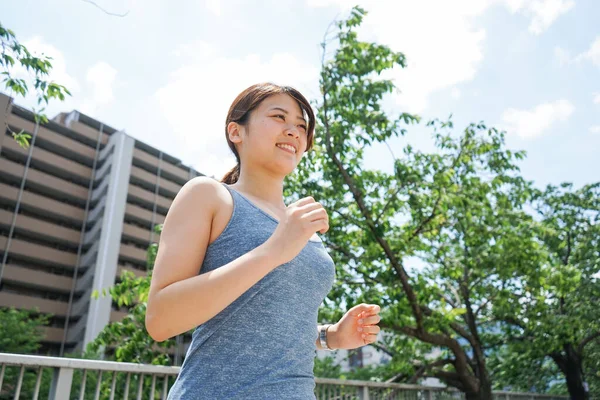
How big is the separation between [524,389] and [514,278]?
5497mm

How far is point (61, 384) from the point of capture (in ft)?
10.9

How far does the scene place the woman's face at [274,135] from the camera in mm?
1265

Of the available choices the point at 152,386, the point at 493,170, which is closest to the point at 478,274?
the point at 493,170

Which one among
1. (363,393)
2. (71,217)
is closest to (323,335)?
(363,393)

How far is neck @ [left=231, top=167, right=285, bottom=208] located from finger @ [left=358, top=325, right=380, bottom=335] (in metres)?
0.43

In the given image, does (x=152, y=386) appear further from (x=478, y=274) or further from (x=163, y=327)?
(x=478, y=274)

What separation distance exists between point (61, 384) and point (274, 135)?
299cm

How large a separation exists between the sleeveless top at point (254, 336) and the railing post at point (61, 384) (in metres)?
2.81

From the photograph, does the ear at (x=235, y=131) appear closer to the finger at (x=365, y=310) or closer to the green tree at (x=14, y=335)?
the finger at (x=365, y=310)

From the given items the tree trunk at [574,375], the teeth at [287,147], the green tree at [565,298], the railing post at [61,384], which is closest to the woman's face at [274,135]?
the teeth at [287,147]

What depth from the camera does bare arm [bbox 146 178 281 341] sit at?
899mm

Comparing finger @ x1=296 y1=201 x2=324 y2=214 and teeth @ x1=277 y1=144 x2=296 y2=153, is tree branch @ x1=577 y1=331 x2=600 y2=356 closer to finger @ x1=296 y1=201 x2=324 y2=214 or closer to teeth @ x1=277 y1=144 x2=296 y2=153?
teeth @ x1=277 y1=144 x2=296 y2=153

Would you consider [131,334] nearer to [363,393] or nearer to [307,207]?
[363,393]

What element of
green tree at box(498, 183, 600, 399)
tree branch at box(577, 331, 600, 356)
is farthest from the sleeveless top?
tree branch at box(577, 331, 600, 356)
